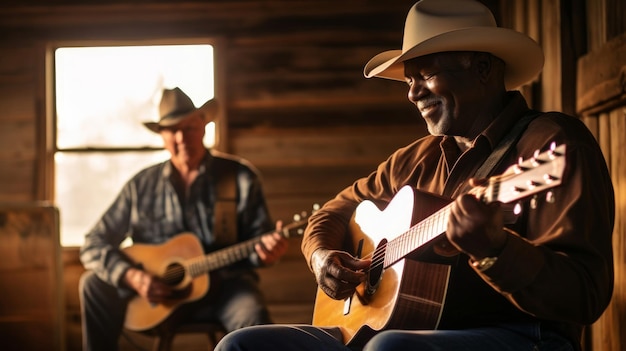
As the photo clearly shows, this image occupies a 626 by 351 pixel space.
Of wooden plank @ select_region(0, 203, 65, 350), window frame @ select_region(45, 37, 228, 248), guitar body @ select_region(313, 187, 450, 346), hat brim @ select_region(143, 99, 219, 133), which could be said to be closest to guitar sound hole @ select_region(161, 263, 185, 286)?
wooden plank @ select_region(0, 203, 65, 350)

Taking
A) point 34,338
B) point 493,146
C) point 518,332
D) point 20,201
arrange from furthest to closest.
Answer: point 20,201 → point 34,338 → point 493,146 → point 518,332

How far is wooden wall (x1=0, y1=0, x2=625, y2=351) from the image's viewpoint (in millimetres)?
5859

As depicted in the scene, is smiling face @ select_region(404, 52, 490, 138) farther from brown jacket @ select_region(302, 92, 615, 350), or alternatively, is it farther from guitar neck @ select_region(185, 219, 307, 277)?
guitar neck @ select_region(185, 219, 307, 277)

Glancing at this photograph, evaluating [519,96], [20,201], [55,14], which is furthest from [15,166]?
[519,96]

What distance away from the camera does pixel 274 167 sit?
5.91 meters

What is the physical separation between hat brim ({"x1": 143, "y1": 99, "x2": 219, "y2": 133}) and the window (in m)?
0.48

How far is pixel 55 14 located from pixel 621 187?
12.8 feet

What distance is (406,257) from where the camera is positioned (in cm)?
236

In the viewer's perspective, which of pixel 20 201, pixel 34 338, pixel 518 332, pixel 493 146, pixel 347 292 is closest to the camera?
pixel 518 332

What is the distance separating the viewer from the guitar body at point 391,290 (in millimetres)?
2285

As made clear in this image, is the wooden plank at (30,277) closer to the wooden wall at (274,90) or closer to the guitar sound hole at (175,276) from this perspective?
the wooden wall at (274,90)

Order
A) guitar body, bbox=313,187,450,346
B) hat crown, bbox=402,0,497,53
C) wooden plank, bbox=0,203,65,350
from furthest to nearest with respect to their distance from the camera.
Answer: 1. wooden plank, bbox=0,203,65,350
2. hat crown, bbox=402,0,497,53
3. guitar body, bbox=313,187,450,346

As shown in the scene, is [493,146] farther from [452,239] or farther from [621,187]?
[621,187]

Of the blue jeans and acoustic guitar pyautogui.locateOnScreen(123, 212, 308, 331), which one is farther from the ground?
the blue jeans
